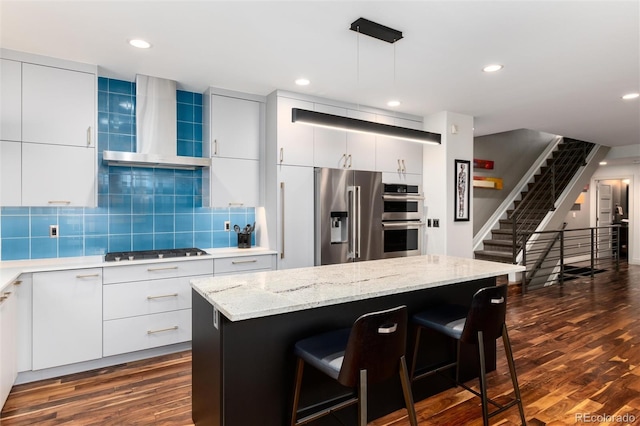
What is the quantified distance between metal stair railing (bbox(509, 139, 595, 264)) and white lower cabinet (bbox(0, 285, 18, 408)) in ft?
23.0

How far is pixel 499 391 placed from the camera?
266 cm

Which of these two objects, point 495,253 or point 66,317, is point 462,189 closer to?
point 495,253

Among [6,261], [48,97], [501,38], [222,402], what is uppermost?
[501,38]

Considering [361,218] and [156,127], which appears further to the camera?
[361,218]

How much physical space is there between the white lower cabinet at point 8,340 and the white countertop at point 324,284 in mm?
1348

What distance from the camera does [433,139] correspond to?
3.14 metres

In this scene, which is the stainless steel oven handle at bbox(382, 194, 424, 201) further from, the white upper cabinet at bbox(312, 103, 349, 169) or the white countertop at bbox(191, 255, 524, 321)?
the white countertop at bbox(191, 255, 524, 321)

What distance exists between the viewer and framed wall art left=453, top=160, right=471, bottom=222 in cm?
475

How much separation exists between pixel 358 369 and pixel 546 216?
651 cm

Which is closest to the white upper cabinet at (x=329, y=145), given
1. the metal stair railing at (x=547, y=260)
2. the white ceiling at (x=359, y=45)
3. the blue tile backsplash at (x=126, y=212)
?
the white ceiling at (x=359, y=45)

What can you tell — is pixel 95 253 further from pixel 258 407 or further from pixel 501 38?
pixel 501 38

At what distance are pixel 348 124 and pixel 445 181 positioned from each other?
2496mm

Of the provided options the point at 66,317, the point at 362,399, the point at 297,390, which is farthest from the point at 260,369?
the point at 66,317

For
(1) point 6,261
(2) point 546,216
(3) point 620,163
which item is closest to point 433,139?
(1) point 6,261
